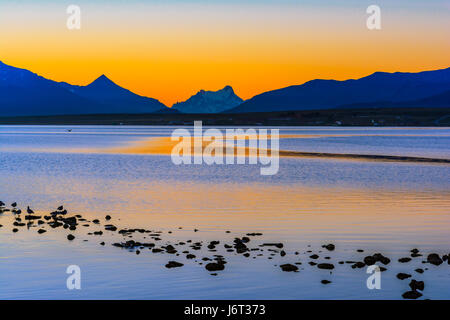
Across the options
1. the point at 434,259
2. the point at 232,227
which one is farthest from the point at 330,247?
the point at 232,227

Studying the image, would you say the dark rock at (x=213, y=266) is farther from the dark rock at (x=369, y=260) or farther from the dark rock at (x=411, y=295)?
the dark rock at (x=411, y=295)

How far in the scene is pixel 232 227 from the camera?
20078 mm

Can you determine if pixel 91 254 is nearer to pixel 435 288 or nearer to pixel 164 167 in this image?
pixel 435 288

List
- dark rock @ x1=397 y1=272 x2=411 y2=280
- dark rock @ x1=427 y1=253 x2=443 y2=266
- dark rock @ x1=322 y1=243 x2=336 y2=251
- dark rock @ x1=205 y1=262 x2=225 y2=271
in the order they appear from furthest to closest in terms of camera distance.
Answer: dark rock @ x1=322 y1=243 x2=336 y2=251
dark rock @ x1=427 y1=253 x2=443 y2=266
dark rock @ x1=205 y1=262 x2=225 y2=271
dark rock @ x1=397 y1=272 x2=411 y2=280

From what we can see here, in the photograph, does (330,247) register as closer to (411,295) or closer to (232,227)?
(411,295)

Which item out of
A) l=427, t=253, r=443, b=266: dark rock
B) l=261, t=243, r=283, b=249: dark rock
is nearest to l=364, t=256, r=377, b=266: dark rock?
l=427, t=253, r=443, b=266: dark rock

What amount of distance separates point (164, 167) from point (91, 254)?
3064cm

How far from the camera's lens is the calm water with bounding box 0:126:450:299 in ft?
44.1

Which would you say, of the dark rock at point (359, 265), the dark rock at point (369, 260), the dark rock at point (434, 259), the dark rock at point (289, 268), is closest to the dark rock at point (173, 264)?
the dark rock at point (289, 268)

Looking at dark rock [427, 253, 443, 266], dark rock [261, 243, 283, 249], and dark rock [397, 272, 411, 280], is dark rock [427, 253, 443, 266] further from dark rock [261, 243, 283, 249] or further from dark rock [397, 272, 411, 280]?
dark rock [261, 243, 283, 249]

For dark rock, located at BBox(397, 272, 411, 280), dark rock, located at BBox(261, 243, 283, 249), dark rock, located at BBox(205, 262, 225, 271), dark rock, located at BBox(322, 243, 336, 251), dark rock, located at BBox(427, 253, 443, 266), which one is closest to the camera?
dark rock, located at BBox(397, 272, 411, 280)

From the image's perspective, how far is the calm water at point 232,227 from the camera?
13445 millimetres

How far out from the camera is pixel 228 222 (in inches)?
830
